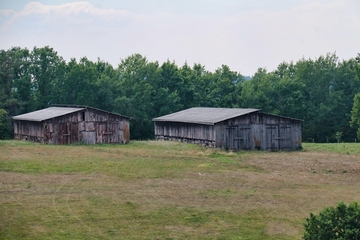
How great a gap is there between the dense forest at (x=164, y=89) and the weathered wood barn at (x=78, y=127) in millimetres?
13631

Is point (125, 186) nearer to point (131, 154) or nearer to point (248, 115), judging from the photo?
point (131, 154)

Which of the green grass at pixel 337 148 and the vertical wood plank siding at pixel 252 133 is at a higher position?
the vertical wood plank siding at pixel 252 133

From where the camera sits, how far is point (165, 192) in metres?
30.6

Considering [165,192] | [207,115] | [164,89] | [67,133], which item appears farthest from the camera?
[164,89]

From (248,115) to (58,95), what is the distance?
103 ft

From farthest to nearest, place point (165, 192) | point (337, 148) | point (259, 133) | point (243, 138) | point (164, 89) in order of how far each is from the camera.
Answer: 1. point (164, 89)
2. point (337, 148)
3. point (259, 133)
4. point (243, 138)
5. point (165, 192)

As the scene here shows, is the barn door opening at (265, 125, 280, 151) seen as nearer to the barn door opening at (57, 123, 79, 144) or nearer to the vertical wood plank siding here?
the vertical wood plank siding

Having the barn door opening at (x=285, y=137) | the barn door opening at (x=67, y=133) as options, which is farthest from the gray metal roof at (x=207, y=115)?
the barn door opening at (x=67, y=133)

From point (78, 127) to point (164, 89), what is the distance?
25780 millimetres

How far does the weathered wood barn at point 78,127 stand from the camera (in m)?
53.5

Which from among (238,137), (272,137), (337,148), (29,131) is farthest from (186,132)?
(29,131)

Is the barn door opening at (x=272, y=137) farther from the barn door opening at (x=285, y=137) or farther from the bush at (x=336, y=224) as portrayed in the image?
the bush at (x=336, y=224)

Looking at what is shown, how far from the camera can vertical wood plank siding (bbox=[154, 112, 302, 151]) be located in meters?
51.1

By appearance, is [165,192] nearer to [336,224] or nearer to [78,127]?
[336,224]
